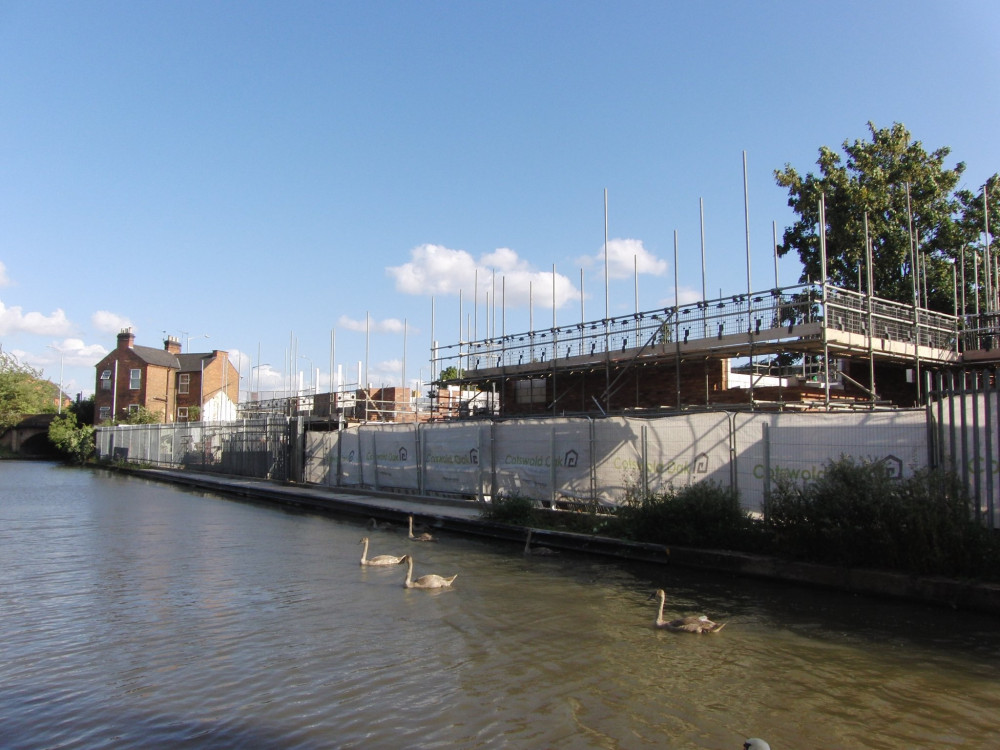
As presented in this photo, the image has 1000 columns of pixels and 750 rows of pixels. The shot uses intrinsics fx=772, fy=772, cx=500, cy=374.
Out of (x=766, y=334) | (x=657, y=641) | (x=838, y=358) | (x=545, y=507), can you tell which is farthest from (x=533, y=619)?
(x=838, y=358)

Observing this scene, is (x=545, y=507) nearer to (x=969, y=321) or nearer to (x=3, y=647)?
(x=3, y=647)

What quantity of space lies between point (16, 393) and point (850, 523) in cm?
7644

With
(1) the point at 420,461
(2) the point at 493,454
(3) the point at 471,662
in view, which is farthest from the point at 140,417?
(3) the point at 471,662

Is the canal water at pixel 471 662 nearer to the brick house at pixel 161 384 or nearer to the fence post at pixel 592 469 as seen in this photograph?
the fence post at pixel 592 469

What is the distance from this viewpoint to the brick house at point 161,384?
6438cm

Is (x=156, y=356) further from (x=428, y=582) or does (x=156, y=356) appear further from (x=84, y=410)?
(x=428, y=582)

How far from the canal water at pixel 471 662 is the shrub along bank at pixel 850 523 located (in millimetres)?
683

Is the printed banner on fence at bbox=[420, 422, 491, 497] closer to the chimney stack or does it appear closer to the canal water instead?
the canal water

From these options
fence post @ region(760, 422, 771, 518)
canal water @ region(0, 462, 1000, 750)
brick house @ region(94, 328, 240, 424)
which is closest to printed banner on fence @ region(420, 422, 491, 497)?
canal water @ region(0, 462, 1000, 750)

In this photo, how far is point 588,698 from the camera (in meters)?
6.75

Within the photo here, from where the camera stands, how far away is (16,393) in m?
69.8

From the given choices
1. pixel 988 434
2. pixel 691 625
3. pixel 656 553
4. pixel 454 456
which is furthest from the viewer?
pixel 454 456

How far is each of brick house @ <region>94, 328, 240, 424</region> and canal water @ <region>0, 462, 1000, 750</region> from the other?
55253mm

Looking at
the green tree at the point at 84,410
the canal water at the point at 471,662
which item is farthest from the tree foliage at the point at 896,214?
the green tree at the point at 84,410
